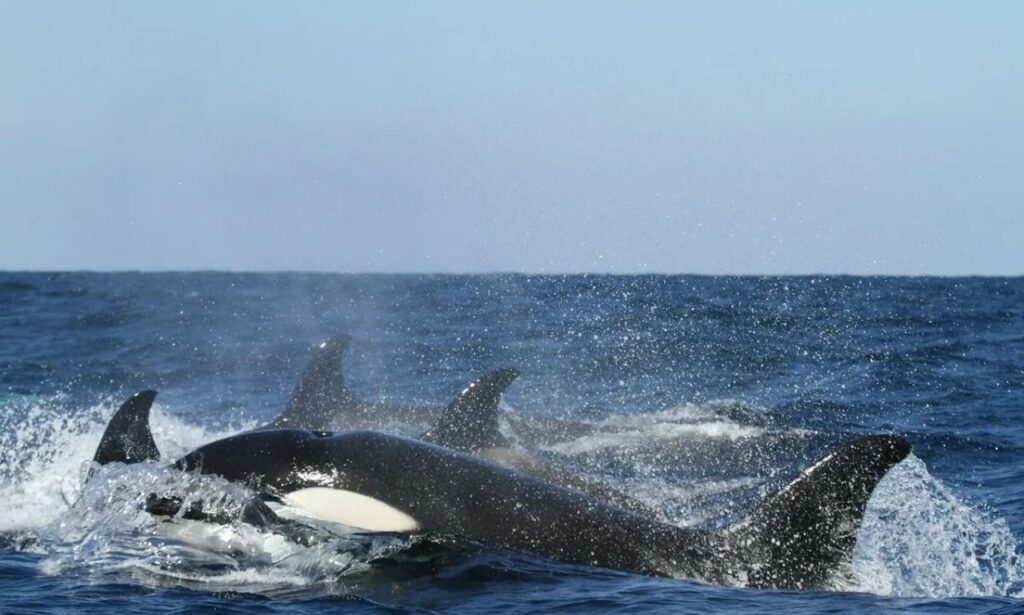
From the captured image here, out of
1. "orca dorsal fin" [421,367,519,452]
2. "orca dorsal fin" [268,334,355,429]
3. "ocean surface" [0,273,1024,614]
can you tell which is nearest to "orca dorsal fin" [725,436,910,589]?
"ocean surface" [0,273,1024,614]

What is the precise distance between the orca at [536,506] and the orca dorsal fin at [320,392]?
5.61 m

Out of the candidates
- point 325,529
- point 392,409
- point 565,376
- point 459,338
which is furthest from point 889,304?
point 325,529

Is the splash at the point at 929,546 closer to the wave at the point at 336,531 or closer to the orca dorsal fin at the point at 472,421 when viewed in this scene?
the wave at the point at 336,531

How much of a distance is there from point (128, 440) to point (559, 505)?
3.52m

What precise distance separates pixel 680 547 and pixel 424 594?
64.9 inches

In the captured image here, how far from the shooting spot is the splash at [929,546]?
875 cm

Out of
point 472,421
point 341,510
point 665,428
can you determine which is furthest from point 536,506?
point 665,428

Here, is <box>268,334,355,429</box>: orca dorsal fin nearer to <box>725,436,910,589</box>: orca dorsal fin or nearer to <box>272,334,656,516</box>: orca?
<box>272,334,656,516</box>: orca

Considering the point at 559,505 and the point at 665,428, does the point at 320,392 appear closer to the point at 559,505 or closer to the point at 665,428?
the point at 665,428

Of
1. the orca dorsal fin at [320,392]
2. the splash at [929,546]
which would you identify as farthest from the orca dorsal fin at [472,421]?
the splash at [929,546]

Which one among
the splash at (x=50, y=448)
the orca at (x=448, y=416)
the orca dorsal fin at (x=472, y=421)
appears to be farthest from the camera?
the orca dorsal fin at (x=472, y=421)

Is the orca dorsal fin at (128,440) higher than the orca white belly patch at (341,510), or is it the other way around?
the orca dorsal fin at (128,440)

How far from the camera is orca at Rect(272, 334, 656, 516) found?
11453 millimetres

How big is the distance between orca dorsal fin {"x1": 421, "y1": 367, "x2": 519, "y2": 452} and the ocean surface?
61.2 inches
